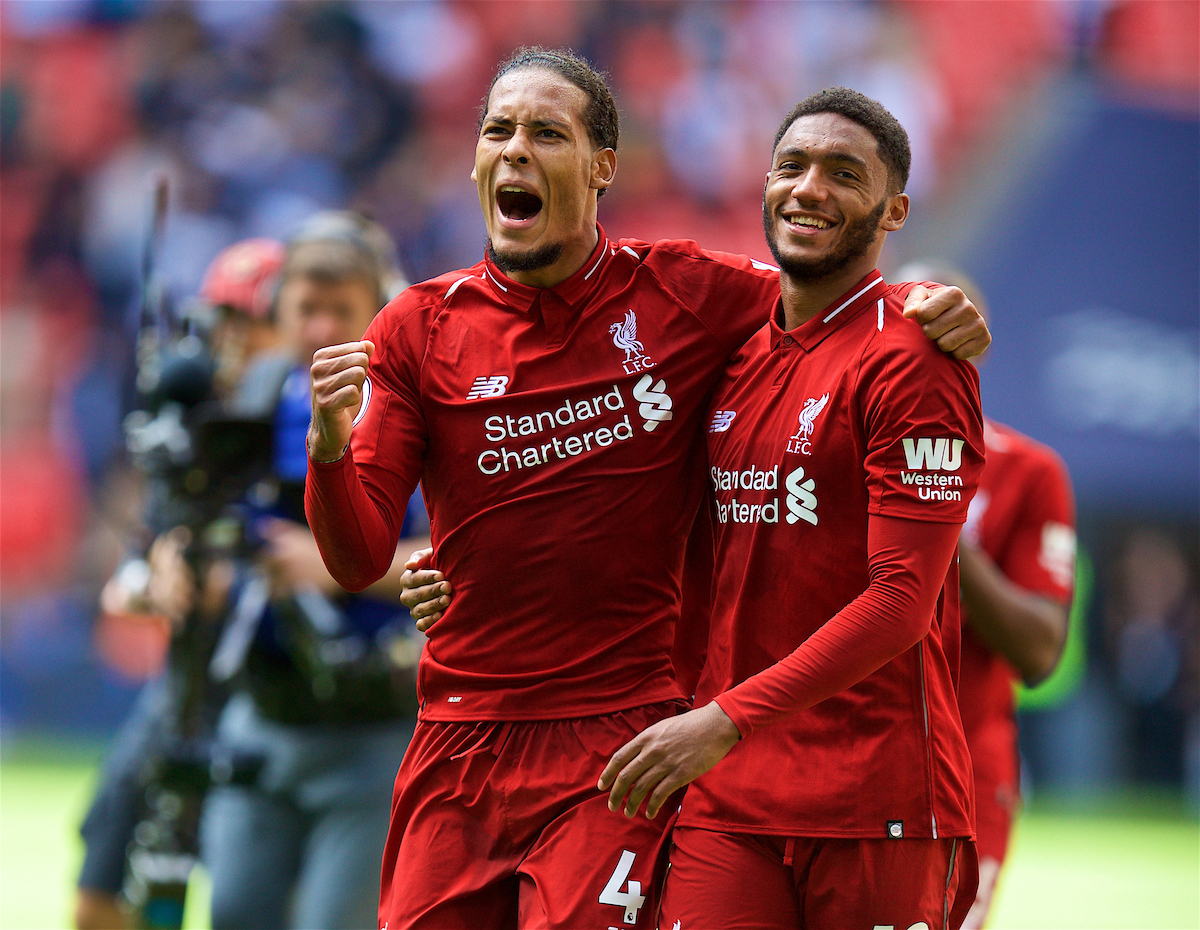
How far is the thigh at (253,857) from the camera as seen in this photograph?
4.06 meters

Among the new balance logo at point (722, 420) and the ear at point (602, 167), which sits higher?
the ear at point (602, 167)

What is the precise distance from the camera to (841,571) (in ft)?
9.02

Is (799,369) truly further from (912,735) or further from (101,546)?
(101,546)

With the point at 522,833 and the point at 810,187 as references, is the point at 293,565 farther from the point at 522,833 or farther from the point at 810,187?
the point at 810,187

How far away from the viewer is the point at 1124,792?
12.7 metres

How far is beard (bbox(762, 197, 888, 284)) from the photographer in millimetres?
2902

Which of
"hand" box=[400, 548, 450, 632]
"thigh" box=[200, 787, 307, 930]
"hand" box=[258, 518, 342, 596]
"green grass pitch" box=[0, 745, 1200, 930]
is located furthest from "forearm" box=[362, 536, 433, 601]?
"green grass pitch" box=[0, 745, 1200, 930]

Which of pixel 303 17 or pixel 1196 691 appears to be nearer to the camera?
pixel 1196 691

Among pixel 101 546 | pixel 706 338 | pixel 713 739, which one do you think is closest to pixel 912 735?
pixel 713 739

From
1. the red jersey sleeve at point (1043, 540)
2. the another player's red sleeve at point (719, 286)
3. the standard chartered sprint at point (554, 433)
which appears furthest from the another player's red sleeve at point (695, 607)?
the red jersey sleeve at point (1043, 540)

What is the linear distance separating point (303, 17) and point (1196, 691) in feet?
34.6

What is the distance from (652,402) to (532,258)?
1.30ft

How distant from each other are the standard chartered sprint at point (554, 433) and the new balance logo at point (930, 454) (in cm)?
60

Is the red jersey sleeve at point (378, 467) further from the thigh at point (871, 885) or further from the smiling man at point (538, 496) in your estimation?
Answer: the thigh at point (871, 885)
